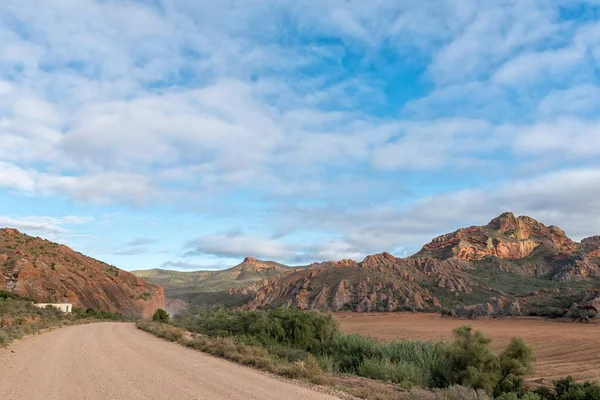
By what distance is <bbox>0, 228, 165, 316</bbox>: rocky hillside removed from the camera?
197ft

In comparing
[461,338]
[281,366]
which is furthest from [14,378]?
[461,338]

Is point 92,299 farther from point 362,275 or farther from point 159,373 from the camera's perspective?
point 159,373

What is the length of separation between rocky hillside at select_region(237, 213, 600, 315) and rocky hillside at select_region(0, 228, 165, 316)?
20.9 metres

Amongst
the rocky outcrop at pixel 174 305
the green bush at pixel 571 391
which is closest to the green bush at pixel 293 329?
the green bush at pixel 571 391

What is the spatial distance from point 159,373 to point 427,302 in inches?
2646

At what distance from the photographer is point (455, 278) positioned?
286ft

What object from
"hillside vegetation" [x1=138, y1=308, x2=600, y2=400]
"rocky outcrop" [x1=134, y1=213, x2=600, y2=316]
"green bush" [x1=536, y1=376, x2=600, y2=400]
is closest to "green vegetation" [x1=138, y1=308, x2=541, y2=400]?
"hillside vegetation" [x1=138, y1=308, x2=600, y2=400]

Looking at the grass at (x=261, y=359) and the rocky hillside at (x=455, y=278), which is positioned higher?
the rocky hillside at (x=455, y=278)

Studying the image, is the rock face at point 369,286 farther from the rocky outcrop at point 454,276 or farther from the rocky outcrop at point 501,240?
the rocky outcrop at point 501,240

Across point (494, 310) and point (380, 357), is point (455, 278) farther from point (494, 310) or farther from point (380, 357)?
point (380, 357)

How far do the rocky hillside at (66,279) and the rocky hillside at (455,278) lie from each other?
68.6 feet

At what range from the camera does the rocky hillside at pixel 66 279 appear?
60.2m

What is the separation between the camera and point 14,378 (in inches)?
476

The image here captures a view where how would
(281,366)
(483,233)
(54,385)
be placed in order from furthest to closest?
(483,233) < (281,366) < (54,385)
